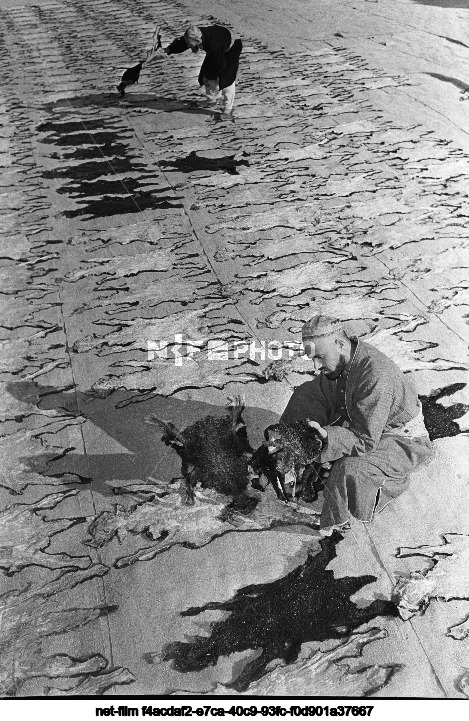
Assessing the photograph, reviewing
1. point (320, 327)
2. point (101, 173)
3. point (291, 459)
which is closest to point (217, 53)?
point (101, 173)

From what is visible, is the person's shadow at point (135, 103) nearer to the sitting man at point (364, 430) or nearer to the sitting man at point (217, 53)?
the sitting man at point (217, 53)

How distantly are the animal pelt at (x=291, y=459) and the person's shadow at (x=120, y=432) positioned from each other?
15.7 inches

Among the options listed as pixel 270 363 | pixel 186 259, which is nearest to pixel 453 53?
pixel 186 259

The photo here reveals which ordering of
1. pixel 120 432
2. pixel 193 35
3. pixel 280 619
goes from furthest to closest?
1. pixel 193 35
2. pixel 120 432
3. pixel 280 619

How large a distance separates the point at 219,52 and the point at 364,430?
6.18 meters

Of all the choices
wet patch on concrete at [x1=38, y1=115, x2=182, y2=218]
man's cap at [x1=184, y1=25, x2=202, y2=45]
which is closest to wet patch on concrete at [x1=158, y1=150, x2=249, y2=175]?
wet patch on concrete at [x1=38, y1=115, x2=182, y2=218]

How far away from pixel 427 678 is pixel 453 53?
914cm

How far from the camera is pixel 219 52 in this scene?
8305 mm

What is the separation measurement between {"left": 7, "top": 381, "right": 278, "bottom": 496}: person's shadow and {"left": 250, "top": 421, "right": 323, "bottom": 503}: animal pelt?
0.40m

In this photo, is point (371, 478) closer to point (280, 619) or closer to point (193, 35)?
point (280, 619)

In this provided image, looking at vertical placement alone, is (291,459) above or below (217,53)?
below

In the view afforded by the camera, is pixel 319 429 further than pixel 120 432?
No

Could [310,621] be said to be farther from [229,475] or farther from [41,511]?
[41,511]

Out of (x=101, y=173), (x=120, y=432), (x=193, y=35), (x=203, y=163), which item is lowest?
(x=101, y=173)
